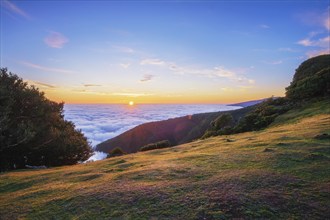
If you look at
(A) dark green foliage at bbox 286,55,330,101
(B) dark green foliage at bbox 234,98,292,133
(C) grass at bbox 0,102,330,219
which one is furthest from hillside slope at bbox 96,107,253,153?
(C) grass at bbox 0,102,330,219

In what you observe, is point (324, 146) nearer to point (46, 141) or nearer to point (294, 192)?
point (294, 192)

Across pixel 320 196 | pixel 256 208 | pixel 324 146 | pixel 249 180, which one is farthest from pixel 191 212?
pixel 324 146

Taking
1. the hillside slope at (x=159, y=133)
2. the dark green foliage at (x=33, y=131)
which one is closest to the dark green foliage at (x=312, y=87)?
the dark green foliage at (x=33, y=131)

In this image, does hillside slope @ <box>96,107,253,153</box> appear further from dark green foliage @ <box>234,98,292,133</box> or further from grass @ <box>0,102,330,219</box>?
grass @ <box>0,102,330,219</box>

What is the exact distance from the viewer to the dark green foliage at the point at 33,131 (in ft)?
75.5

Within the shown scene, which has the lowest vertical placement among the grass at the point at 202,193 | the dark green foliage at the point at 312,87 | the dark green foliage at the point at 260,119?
the grass at the point at 202,193

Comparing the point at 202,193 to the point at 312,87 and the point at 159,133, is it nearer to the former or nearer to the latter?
the point at 312,87

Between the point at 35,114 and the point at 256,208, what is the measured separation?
2522 cm

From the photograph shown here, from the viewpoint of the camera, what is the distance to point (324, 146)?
42.4ft

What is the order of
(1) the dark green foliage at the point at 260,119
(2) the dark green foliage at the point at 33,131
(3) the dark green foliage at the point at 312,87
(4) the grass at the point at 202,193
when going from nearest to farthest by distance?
1. (4) the grass at the point at 202,193
2. (2) the dark green foliage at the point at 33,131
3. (1) the dark green foliage at the point at 260,119
4. (3) the dark green foliage at the point at 312,87

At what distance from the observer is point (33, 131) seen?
22094 mm

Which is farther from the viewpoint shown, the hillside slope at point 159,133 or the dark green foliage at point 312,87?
the hillside slope at point 159,133

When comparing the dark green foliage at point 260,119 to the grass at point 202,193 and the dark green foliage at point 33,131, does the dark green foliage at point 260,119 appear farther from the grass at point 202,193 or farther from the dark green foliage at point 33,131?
the dark green foliage at point 33,131

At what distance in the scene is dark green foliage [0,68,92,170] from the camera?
75.5ft
